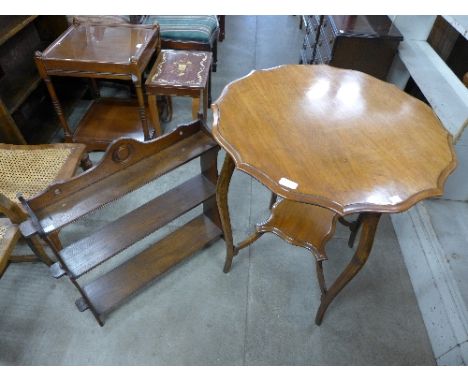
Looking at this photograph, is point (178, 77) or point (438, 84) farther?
point (178, 77)

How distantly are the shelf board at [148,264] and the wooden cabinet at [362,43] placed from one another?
138 centimetres

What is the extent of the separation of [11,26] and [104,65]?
62 centimetres

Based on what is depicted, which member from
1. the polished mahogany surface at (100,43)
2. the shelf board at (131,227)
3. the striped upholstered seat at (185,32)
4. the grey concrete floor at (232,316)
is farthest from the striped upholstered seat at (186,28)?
the grey concrete floor at (232,316)

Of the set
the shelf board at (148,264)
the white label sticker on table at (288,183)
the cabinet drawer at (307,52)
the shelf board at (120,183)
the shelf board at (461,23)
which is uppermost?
the shelf board at (461,23)

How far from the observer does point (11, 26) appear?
5.99ft

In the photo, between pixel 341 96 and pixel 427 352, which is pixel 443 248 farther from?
pixel 341 96

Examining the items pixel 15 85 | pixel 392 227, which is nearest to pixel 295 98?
pixel 392 227

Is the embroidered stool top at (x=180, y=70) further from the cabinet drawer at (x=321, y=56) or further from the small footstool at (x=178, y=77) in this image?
the cabinet drawer at (x=321, y=56)

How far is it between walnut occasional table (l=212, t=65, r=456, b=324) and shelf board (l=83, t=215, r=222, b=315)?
14.9 inches

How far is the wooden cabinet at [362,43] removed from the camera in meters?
1.92

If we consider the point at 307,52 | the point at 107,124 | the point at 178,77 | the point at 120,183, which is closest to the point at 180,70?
the point at 178,77

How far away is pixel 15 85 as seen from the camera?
1992mm

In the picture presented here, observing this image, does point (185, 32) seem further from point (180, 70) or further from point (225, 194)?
point (225, 194)

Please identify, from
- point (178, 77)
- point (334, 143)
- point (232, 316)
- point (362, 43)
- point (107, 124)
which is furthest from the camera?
point (107, 124)
